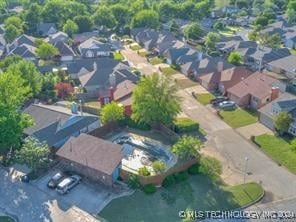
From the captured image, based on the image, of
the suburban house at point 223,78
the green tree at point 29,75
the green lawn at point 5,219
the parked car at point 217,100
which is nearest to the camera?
the green lawn at point 5,219

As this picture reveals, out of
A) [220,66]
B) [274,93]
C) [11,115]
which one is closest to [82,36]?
[220,66]

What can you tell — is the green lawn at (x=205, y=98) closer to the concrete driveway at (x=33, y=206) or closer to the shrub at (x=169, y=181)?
the shrub at (x=169, y=181)

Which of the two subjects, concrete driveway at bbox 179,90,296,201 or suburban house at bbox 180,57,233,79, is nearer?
concrete driveway at bbox 179,90,296,201

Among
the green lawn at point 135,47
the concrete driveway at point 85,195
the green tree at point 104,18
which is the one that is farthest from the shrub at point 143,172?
the green tree at point 104,18

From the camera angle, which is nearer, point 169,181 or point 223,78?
point 169,181

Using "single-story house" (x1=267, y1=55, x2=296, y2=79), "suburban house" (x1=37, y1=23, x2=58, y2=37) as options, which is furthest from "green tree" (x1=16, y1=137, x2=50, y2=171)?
"suburban house" (x1=37, y1=23, x2=58, y2=37)

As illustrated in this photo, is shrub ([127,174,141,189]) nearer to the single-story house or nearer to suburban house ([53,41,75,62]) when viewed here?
the single-story house

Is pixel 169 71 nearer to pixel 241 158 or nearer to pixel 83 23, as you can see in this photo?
pixel 241 158
